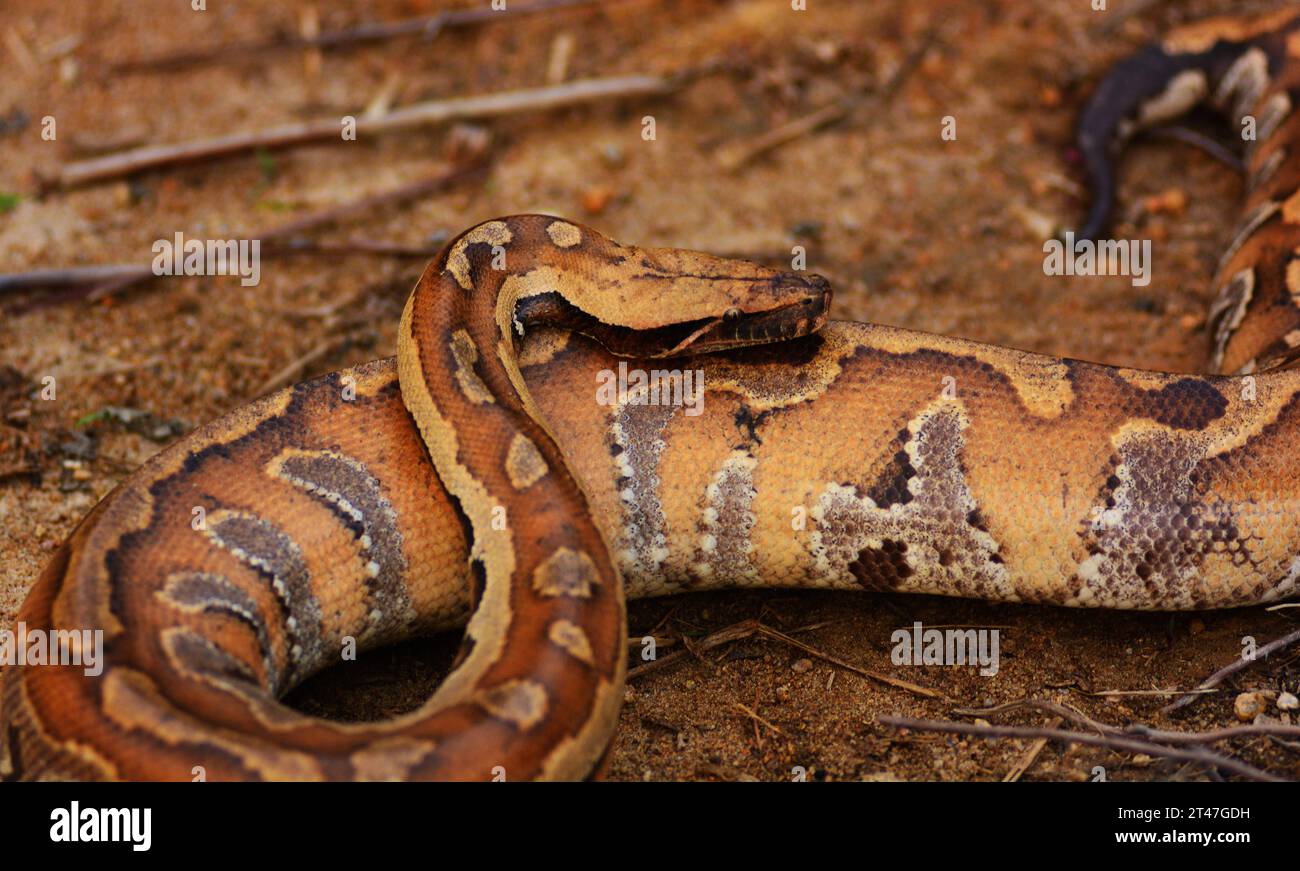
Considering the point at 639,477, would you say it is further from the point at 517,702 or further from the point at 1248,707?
the point at 1248,707

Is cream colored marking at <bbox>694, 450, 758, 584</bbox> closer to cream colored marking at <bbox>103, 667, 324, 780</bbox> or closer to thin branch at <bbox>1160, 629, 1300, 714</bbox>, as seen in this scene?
thin branch at <bbox>1160, 629, 1300, 714</bbox>

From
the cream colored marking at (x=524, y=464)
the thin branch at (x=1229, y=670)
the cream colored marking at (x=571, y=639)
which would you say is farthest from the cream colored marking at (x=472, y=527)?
the thin branch at (x=1229, y=670)

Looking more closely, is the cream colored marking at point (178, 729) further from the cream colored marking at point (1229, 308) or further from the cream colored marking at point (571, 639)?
the cream colored marking at point (1229, 308)

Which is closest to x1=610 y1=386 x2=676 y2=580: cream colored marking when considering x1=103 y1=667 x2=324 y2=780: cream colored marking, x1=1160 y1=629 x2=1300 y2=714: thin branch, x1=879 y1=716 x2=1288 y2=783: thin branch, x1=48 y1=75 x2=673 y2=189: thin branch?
x1=879 y1=716 x2=1288 y2=783: thin branch

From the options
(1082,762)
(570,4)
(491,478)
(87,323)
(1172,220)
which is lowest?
(1082,762)

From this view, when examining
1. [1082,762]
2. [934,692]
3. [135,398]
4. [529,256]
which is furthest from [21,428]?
[1082,762]
